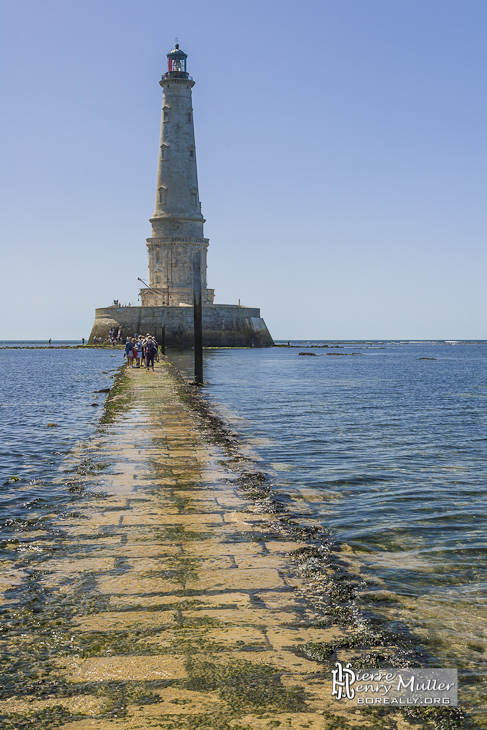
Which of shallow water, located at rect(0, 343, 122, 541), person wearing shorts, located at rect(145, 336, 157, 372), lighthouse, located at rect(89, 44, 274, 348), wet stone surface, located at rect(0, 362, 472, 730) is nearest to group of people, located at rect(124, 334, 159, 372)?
person wearing shorts, located at rect(145, 336, 157, 372)

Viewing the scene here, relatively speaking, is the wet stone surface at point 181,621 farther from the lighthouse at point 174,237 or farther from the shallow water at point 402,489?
the lighthouse at point 174,237

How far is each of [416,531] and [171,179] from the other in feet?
196

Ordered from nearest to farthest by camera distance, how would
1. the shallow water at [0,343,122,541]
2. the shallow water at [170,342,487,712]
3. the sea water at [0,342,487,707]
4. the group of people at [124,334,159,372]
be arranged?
the shallow water at [170,342,487,712] → the sea water at [0,342,487,707] → the shallow water at [0,343,122,541] → the group of people at [124,334,159,372]

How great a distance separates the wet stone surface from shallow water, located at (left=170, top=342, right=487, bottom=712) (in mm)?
410

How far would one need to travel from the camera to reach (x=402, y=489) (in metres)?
9.09

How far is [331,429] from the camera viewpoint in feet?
50.4

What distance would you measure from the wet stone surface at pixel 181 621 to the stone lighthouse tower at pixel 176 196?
190 ft

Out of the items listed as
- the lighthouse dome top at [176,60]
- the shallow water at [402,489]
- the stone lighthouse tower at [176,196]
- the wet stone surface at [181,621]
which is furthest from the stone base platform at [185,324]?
the wet stone surface at [181,621]

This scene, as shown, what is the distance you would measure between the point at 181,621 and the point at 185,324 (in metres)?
60.8

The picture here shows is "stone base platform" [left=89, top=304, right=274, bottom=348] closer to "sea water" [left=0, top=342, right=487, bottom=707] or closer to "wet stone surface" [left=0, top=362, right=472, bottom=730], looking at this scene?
"sea water" [left=0, top=342, right=487, bottom=707]

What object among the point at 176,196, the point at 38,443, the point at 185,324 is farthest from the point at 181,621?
the point at 176,196

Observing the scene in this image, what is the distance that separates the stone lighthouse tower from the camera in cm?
6250

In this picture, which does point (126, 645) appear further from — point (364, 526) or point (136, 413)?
point (136, 413)

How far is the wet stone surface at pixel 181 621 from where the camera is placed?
122 inches
